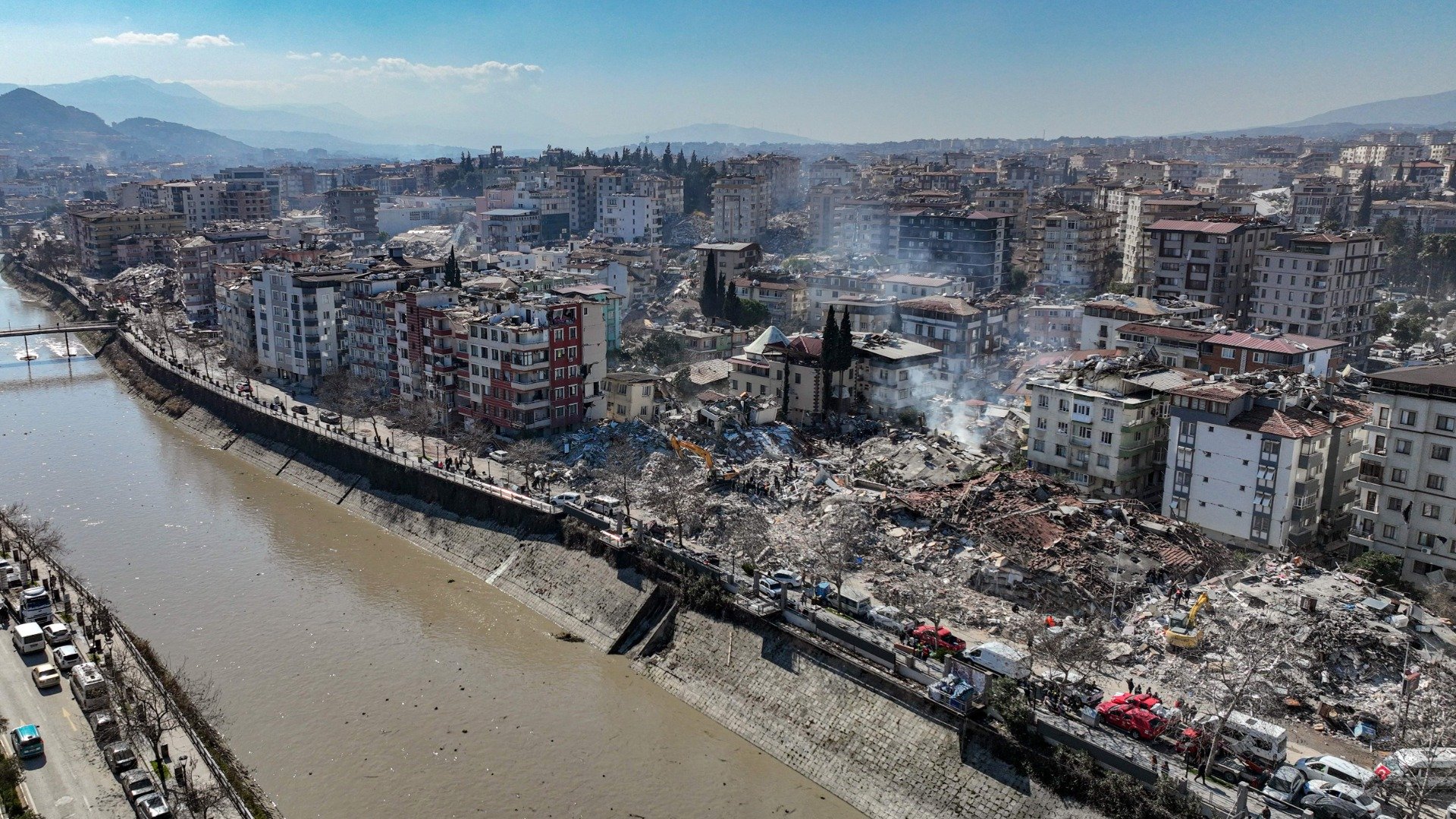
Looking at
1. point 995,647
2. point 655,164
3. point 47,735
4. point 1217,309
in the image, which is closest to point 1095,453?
point 995,647

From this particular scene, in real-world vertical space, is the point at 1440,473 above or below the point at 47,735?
above

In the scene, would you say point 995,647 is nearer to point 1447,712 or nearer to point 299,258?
point 1447,712

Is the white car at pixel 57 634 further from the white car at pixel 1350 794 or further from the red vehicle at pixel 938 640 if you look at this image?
the white car at pixel 1350 794

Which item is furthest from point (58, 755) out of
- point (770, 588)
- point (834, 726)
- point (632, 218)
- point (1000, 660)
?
point (632, 218)

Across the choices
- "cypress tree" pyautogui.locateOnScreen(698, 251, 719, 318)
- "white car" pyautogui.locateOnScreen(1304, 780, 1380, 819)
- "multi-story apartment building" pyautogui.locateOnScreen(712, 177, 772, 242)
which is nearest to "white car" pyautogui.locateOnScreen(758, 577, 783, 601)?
"white car" pyautogui.locateOnScreen(1304, 780, 1380, 819)

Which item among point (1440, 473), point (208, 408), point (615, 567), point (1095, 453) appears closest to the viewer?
point (1440, 473)

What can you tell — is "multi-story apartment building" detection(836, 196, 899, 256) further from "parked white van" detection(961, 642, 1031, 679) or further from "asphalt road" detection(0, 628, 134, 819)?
"asphalt road" detection(0, 628, 134, 819)

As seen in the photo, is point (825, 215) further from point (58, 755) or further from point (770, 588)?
point (58, 755)
